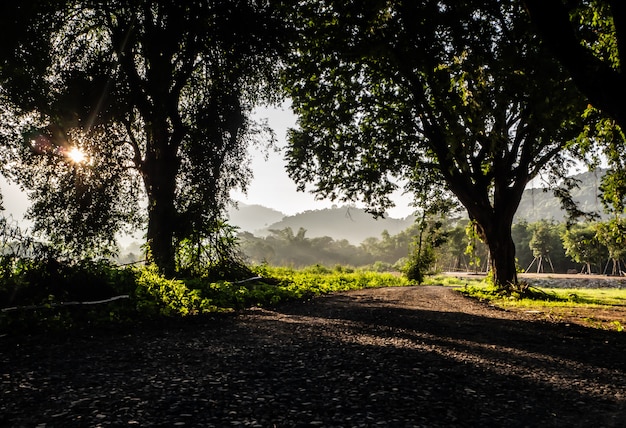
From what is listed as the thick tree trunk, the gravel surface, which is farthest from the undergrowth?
the thick tree trunk

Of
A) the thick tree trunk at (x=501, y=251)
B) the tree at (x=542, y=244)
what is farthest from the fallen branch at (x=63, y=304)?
the tree at (x=542, y=244)

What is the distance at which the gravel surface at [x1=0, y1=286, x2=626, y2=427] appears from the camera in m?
3.12

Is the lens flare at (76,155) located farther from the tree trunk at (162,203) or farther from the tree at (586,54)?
the tree at (586,54)

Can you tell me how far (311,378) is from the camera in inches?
164

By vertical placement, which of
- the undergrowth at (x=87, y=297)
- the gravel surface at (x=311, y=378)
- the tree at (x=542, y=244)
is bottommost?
the gravel surface at (x=311, y=378)

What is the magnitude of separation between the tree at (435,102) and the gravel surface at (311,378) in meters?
5.12

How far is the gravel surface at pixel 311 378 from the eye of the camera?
312 cm

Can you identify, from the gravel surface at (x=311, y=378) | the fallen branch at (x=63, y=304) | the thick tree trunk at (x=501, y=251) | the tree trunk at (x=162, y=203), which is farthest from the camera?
the thick tree trunk at (x=501, y=251)

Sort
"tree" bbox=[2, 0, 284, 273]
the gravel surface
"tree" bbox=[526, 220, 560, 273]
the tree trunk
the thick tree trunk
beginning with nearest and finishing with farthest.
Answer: the gravel surface → "tree" bbox=[2, 0, 284, 273] → the tree trunk → the thick tree trunk → "tree" bbox=[526, 220, 560, 273]

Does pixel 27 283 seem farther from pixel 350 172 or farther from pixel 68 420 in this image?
pixel 350 172

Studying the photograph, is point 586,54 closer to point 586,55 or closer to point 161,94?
point 586,55

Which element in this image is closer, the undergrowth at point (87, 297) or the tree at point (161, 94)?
the undergrowth at point (87, 297)

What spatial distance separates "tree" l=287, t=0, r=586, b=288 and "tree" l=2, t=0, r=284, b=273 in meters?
2.62

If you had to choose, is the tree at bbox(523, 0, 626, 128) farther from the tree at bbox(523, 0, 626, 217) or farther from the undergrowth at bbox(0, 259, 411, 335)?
the undergrowth at bbox(0, 259, 411, 335)
